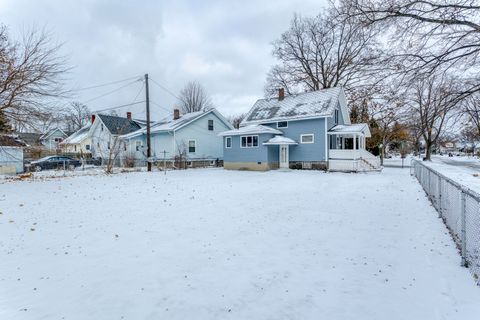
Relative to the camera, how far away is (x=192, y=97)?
1994 inches

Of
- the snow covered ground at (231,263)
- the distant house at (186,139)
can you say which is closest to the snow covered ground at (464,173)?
the snow covered ground at (231,263)

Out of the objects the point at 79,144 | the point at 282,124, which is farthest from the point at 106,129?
the point at 282,124

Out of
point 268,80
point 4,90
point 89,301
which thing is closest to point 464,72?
point 89,301

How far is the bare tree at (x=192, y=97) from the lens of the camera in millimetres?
50500

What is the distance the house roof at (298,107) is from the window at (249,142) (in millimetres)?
2789

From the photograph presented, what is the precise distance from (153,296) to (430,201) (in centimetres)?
Answer: 992

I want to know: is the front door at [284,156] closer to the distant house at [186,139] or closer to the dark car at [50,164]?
the distant house at [186,139]

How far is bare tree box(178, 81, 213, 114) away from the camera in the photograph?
50.5 metres

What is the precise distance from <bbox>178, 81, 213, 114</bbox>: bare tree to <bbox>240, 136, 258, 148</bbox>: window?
27.6 metres

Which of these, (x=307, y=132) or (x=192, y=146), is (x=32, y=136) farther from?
A: (x=307, y=132)

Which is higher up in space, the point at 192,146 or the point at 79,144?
the point at 79,144

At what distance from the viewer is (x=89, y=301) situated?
140 inches

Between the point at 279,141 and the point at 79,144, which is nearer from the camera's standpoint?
the point at 279,141

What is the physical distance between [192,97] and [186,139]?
23.6 metres
